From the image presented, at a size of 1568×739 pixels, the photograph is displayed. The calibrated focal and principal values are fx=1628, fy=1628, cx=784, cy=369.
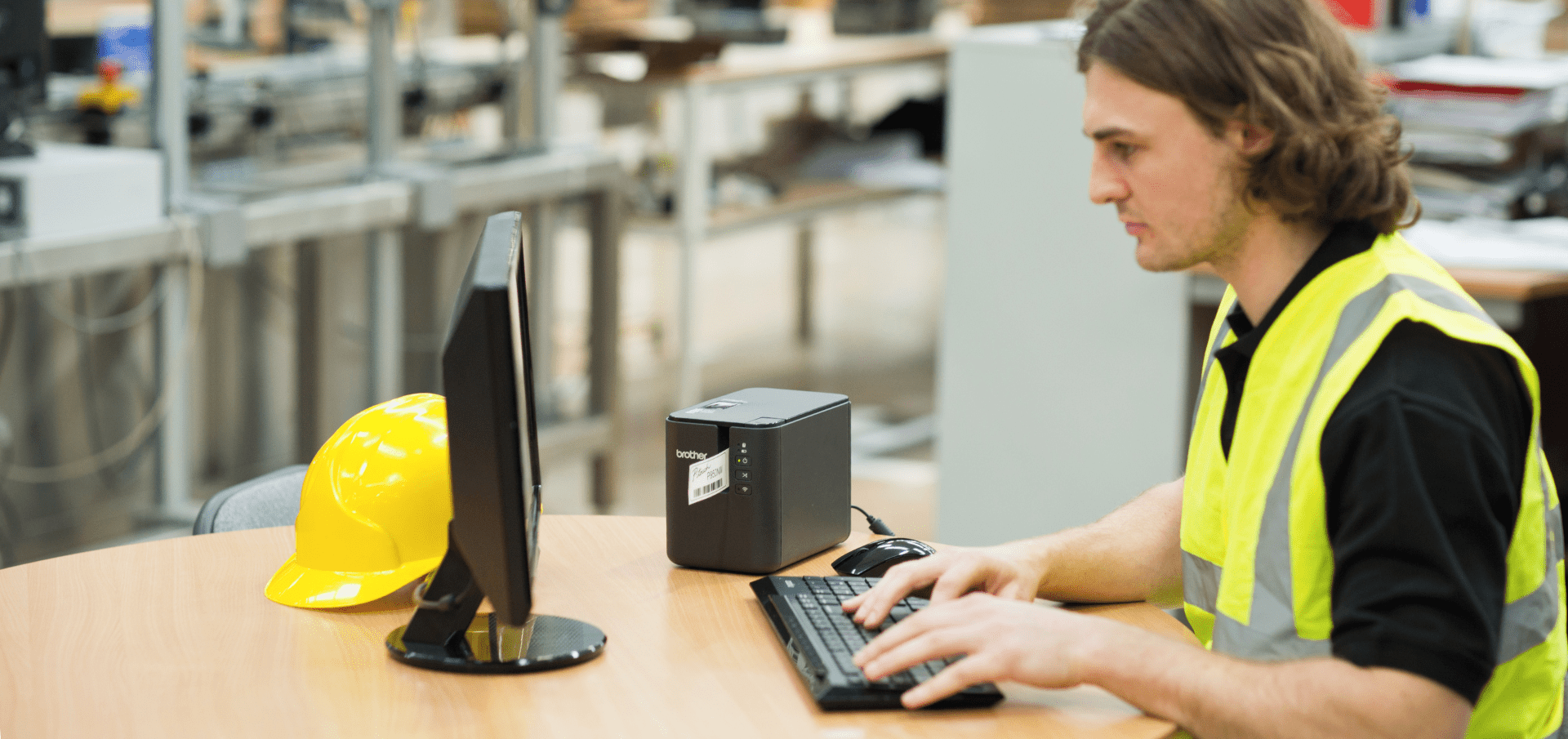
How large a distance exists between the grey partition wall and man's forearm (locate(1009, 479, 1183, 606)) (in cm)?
139

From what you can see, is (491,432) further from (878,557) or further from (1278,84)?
(1278,84)

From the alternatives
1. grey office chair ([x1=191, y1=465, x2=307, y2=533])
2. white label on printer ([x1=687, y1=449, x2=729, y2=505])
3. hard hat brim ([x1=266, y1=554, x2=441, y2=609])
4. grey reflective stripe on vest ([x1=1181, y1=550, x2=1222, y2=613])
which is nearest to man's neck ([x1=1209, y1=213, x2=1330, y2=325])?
grey reflective stripe on vest ([x1=1181, y1=550, x2=1222, y2=613])

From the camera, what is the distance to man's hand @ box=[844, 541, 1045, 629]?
1.33m

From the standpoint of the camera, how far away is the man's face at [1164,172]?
4.01 feet

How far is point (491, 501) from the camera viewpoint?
3.73 ft

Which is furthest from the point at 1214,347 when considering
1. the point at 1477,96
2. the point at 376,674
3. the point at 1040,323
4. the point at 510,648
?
the point at 1477,96

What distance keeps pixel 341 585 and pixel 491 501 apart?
11.8 inches

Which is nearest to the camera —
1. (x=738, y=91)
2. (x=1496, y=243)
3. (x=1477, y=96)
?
(x=1496, y=243)

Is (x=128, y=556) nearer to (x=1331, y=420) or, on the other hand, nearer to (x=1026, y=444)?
(x=1331, y=420)

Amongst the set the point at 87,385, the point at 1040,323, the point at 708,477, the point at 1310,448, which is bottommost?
the point at 87,385

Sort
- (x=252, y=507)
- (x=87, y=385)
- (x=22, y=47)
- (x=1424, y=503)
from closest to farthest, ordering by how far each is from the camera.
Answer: (x=1424, y=503)
(x=252, y=507)
(x=22, y=47)
(x=87, y=385)

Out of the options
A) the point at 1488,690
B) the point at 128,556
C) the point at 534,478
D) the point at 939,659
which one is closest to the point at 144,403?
the point at 128,556

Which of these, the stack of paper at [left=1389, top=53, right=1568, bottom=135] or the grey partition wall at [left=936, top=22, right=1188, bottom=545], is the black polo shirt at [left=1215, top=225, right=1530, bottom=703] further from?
the stack of paper at [left=1389, top=53, right=1568, bottom=135]

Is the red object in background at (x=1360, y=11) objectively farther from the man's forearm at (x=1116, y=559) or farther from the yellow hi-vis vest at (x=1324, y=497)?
the yellow hi-vis vest at (x=1324, y=497)
